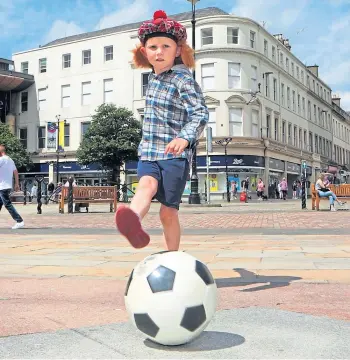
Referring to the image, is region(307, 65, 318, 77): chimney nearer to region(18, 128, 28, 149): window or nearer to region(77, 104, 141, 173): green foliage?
region(77, 104, 141, 173): green foliage

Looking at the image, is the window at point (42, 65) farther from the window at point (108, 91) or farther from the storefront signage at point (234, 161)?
the storefront signage at point (234, 161)

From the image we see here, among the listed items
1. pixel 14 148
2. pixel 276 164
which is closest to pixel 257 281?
pixel 276 164

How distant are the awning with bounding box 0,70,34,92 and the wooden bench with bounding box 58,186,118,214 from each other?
31253 millimetres

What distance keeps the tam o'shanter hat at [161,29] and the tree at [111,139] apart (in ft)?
102

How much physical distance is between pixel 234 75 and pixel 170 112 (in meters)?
36.6

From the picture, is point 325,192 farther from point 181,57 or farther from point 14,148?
point 14,148

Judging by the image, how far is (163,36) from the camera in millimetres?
3771

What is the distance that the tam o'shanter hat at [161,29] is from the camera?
3.74m

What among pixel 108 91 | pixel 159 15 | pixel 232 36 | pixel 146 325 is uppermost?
pixel 232 36

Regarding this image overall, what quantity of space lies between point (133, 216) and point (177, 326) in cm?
96

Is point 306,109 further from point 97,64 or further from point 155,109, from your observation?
point 155,109

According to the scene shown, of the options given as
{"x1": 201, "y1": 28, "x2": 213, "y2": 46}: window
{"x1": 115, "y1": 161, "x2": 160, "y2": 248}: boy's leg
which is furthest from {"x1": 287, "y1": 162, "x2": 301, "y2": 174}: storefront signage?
{"x1": 115, "y1": 161, "x2": 160, "y2": 248}: boy's leg

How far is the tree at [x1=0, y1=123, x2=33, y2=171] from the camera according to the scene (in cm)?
4066

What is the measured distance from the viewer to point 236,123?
38.4 metres
